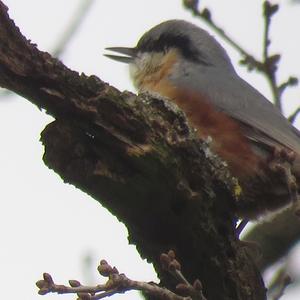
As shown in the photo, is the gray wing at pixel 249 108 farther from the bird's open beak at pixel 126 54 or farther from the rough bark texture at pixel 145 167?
the rough bark texture at pixel 145 167

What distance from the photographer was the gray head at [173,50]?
5.43m

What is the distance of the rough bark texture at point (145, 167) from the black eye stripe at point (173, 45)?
2.15 meters

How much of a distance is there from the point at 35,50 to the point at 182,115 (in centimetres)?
66

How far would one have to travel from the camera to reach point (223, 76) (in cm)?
520

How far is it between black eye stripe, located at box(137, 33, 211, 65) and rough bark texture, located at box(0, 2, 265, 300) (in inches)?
84.6

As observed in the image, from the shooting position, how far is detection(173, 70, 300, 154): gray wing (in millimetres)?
4602

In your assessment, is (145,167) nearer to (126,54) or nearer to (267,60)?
(267,60)

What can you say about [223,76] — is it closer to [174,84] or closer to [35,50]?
[174,84]

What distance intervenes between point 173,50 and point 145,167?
2.49 metres

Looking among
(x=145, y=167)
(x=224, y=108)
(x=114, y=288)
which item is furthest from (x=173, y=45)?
(x=114, y=288)

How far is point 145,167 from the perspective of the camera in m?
3.21

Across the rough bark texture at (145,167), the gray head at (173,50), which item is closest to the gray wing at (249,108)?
the gray head at (173,50)

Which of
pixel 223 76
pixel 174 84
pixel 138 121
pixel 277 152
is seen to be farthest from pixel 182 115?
pixel 223 76

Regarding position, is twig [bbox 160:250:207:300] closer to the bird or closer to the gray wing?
the bird
